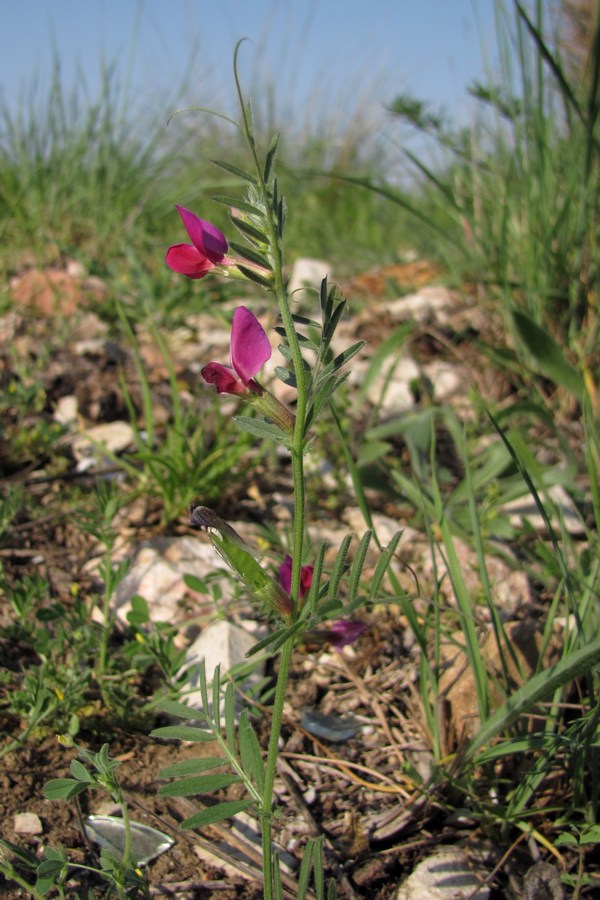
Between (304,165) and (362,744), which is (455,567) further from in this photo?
(304,165)

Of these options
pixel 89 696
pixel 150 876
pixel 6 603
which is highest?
pixel 6 603

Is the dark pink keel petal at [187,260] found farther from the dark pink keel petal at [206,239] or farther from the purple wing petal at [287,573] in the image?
the purple wing petal at [287,573]

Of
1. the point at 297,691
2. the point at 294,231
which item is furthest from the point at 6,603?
the point at 294,231

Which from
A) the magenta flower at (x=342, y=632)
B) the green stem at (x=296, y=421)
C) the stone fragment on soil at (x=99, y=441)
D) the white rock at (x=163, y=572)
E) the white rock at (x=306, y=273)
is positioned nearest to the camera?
the green stem at (x=296, y=421)

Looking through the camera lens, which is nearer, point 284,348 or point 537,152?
point 284,348

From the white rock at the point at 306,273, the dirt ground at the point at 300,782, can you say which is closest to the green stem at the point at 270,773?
the dirt ground at the point at 300,782

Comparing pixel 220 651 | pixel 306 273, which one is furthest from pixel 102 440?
pixel 306 273
